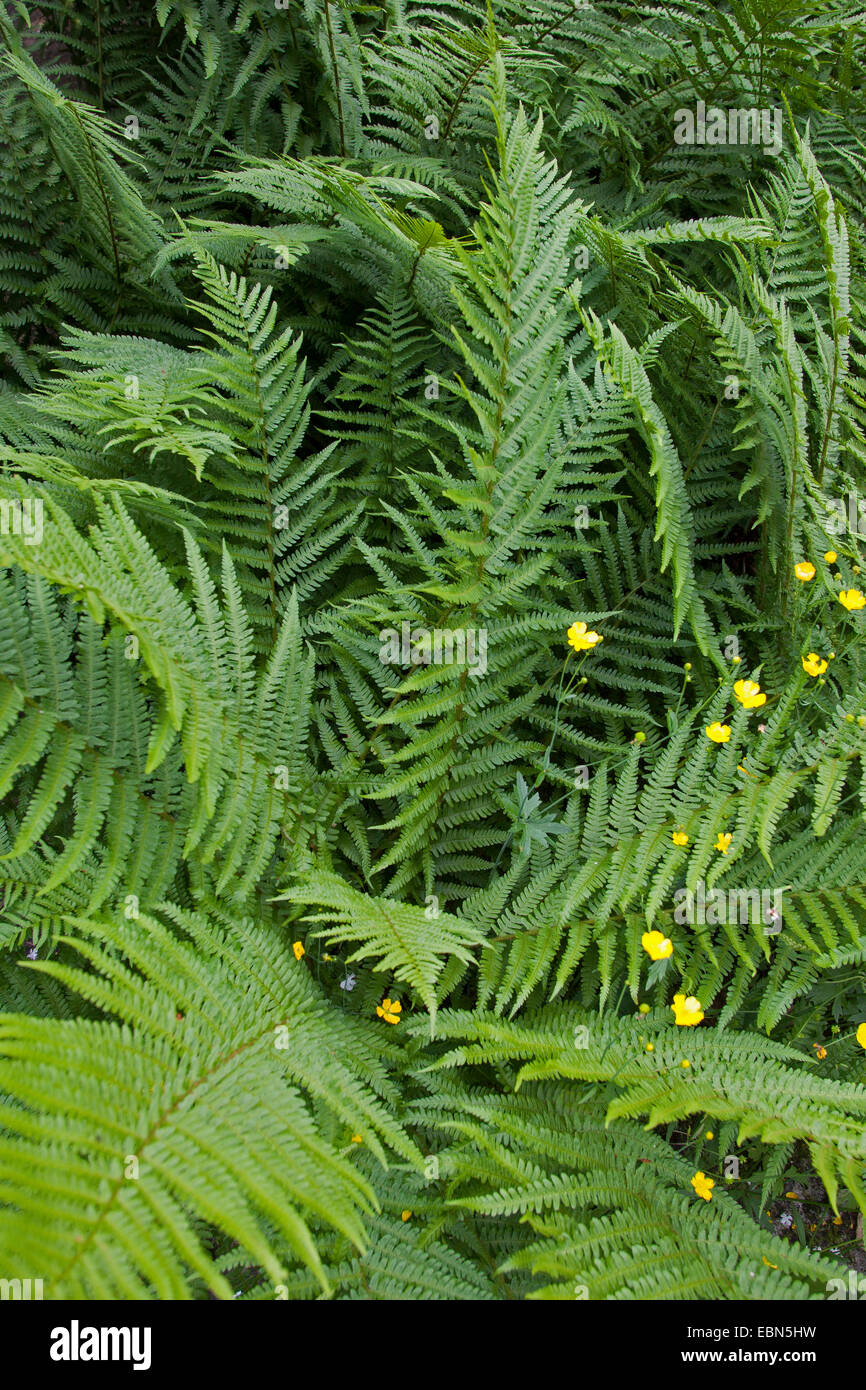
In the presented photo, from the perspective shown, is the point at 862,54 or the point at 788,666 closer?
the point at 788,666

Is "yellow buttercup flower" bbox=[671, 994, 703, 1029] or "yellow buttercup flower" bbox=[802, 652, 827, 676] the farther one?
"yellow buttercup flower" bbox=[802, 652, 827, 676]

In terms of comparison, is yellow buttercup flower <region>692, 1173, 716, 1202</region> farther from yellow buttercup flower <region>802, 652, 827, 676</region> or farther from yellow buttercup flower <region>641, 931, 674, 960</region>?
yellow buttercup flower <region>802, 652, 827, 676</region>

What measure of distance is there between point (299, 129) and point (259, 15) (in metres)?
0.29

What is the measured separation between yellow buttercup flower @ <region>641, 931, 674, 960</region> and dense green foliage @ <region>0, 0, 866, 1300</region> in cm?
10

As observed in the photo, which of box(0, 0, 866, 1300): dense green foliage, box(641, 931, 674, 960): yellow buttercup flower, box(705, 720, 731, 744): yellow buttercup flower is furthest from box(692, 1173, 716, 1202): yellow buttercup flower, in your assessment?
box(705, 720, 731, 744): yellow buttercup flower

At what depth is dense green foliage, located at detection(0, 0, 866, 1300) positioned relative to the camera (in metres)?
1.30

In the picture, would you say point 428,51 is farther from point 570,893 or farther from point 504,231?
point 570,893

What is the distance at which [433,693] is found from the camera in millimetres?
1729

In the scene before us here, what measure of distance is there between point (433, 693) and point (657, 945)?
2.09ft

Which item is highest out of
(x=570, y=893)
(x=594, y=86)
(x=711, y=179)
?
(x=594, y=86)

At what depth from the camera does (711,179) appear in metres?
2.54

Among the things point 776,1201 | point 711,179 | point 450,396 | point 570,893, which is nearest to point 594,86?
point 711,179

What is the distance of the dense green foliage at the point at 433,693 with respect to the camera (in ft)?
4.28

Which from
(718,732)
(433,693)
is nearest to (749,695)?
(718,732)
